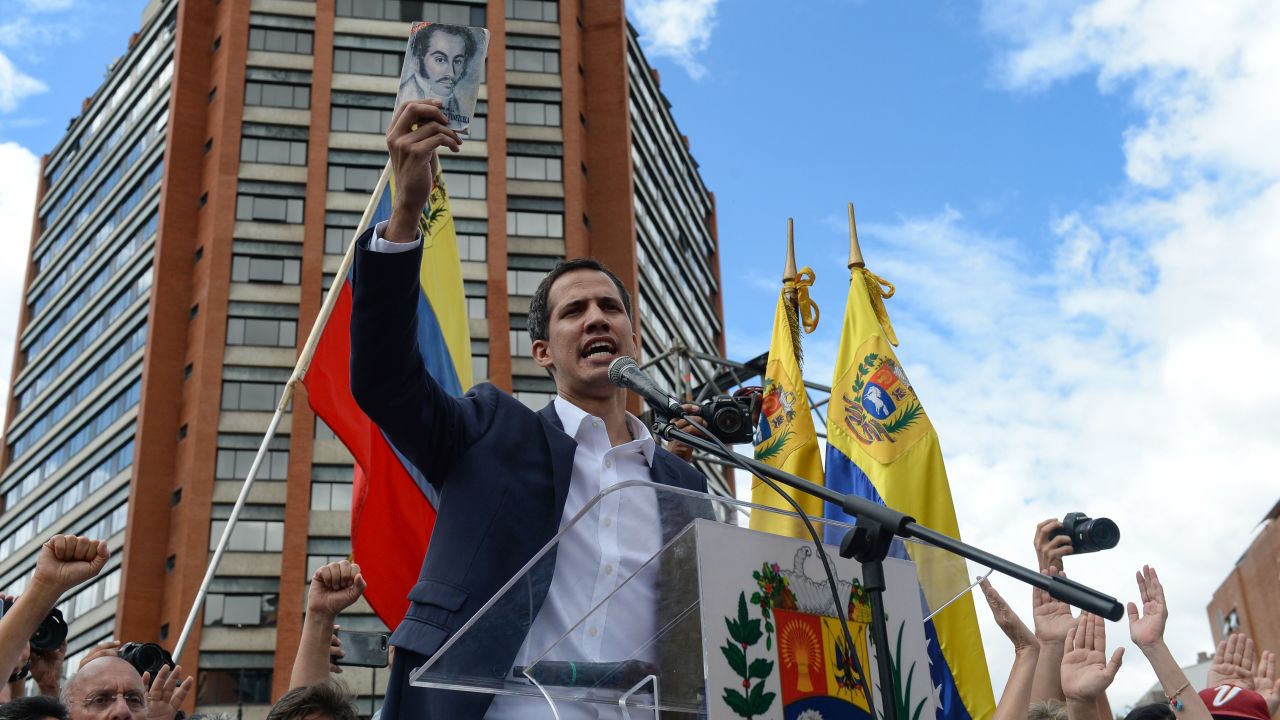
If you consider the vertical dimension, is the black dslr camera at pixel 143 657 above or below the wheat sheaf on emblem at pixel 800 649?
above

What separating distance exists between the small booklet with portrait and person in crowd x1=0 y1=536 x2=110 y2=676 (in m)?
1.59

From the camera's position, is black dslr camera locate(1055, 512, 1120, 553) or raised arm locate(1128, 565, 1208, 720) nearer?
black dslr camera locate(1055, 512, 1120, 553)

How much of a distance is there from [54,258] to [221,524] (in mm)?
24165

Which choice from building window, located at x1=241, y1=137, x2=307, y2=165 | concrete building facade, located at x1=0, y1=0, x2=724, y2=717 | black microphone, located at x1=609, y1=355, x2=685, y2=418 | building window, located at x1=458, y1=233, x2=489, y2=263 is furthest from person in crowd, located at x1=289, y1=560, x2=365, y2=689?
building window, located at x1=241, y1=137, x2=307, y2=165

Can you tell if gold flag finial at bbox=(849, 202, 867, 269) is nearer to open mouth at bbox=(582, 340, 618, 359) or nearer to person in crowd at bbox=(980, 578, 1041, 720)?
person in crowd at bbox=(980, 578, 1041, 720)

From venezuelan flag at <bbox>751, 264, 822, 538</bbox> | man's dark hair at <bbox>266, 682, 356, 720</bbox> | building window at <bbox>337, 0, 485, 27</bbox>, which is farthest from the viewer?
building window at <bbox>337, 0, 485, 27</bbox>

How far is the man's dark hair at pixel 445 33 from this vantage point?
316 cm

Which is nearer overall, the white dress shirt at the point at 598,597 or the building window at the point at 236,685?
the white dress shirt at the point at 598,597

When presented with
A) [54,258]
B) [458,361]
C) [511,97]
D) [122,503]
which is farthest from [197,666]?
[458,361]

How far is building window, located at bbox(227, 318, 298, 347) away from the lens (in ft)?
144

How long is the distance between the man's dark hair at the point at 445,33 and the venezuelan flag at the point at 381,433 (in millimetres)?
2709

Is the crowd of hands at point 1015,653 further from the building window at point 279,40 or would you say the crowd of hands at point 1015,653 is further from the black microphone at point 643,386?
the building window at point 279,40

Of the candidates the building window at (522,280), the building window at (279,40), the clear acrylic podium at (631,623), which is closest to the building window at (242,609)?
the building window at (522,280)

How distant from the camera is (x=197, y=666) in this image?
128 ft
